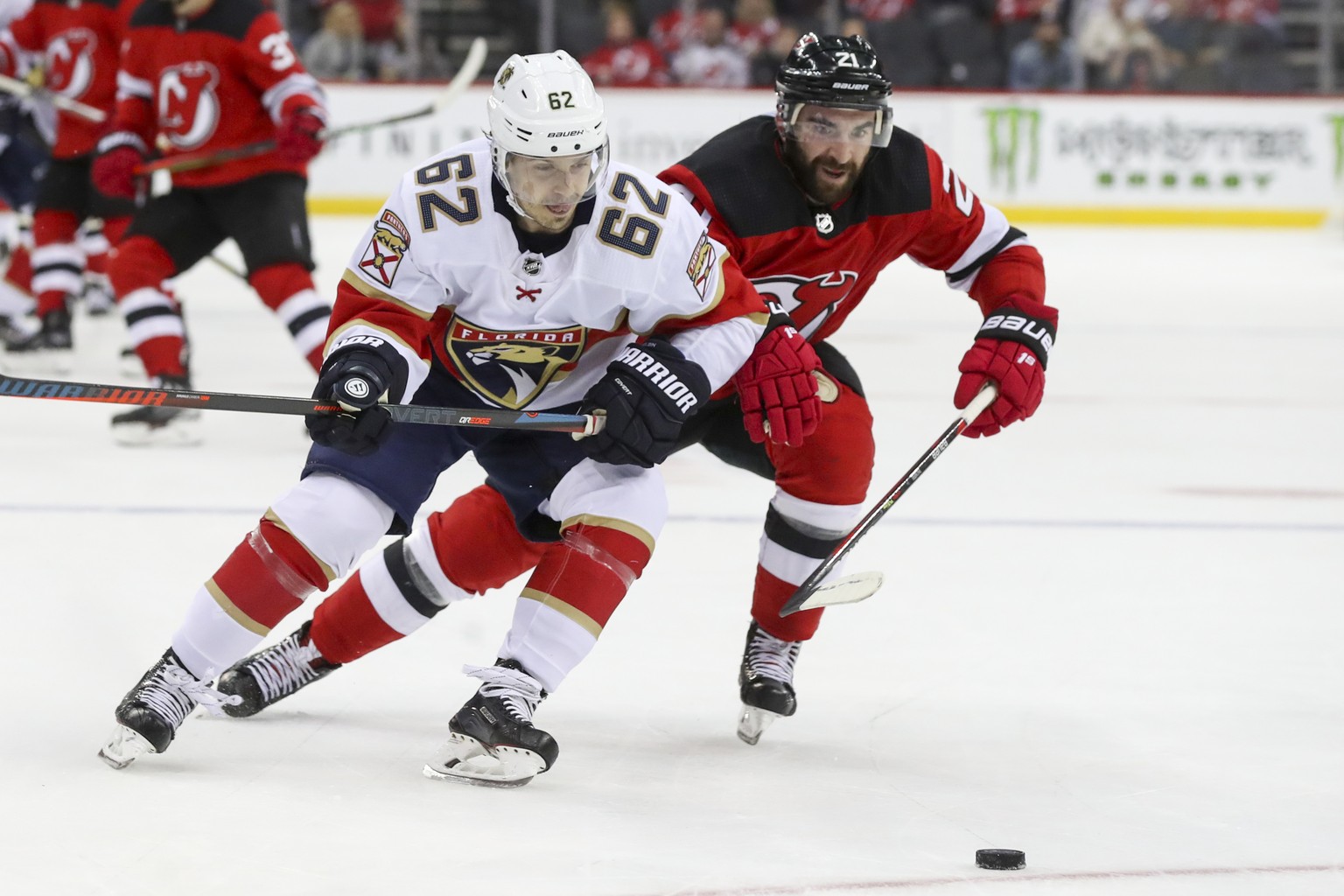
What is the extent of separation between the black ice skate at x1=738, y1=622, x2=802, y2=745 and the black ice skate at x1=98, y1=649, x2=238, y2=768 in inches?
26.9

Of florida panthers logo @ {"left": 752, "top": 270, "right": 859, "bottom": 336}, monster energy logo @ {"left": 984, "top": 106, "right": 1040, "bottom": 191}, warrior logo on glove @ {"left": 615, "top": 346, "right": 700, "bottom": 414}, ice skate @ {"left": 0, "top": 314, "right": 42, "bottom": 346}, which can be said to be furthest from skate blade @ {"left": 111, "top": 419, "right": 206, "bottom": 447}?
monster energy logo @ {"left": 984, "top": 106, "right": 1040, "bottom": 191}

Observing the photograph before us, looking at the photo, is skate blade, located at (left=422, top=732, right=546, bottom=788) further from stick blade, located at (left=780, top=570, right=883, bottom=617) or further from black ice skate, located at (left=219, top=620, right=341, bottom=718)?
stick blade, located at (left=780, top=570, right=883, bottom=617)

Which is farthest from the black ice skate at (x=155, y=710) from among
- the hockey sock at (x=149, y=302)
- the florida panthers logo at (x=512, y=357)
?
the hockey sock at (x=149, y=302)

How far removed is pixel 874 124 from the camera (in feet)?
7.80

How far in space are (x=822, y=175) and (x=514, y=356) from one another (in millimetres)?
491

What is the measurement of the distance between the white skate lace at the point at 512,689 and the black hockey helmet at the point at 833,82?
816 millimetres

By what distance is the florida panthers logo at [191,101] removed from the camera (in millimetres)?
4469

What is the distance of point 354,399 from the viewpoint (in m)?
2.03

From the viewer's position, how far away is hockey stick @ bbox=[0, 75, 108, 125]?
5.54 metres

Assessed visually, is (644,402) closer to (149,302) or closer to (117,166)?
(149,302)

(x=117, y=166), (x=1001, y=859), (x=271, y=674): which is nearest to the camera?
(x=1001, y=859)

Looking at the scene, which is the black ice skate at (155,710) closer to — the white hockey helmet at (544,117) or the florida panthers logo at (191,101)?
the white hockey helmet at (544,117)

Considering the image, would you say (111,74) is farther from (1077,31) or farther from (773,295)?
(1077,31)

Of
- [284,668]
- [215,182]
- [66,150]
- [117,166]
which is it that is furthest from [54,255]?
[284,668]
